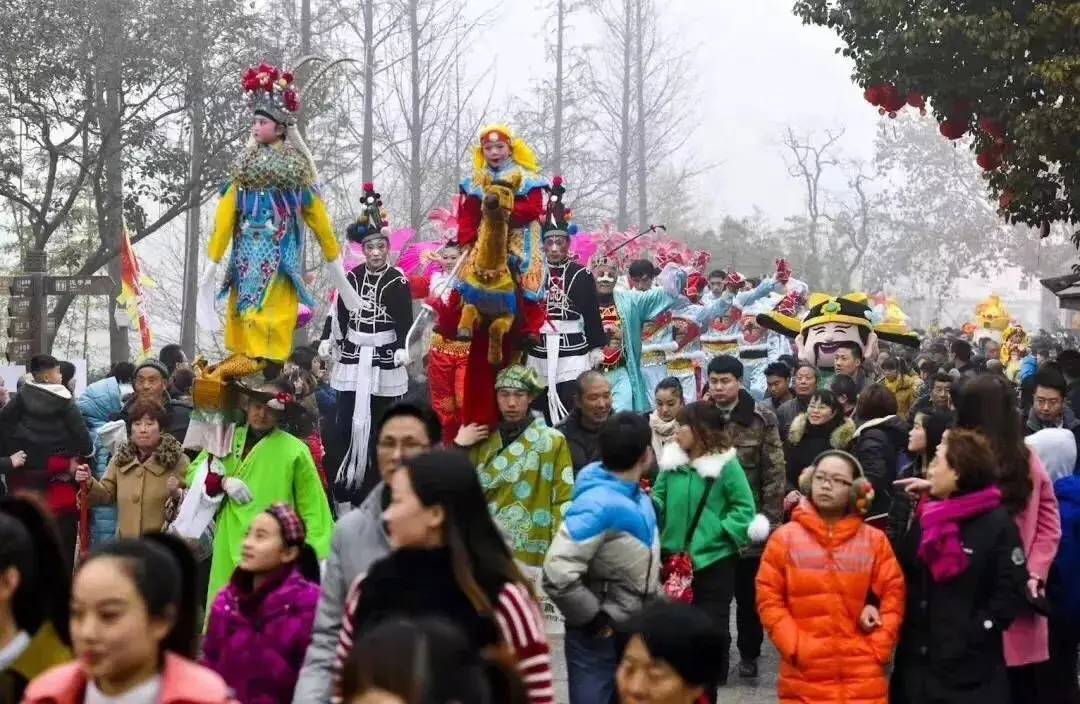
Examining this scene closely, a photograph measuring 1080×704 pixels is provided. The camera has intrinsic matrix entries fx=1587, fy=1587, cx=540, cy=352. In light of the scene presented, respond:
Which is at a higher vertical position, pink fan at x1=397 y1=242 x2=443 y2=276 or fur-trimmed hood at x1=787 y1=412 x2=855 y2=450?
pink fan at x1=397 y1=242 x2=443 y2=276

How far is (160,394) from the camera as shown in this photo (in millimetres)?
9914

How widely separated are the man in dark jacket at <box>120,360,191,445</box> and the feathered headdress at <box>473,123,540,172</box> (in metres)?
2.39

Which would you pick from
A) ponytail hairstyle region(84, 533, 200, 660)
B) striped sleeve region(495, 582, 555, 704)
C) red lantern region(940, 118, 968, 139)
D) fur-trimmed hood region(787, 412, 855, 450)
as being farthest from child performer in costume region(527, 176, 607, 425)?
ponytail hairstyle region(84, 533, 200, 660)

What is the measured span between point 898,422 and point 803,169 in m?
51.2

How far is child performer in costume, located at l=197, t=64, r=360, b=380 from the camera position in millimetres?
8953

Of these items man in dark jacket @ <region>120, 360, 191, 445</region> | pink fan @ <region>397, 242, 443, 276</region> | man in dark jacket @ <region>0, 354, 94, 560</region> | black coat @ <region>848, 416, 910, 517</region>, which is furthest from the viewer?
pink fan @ <region>397, 242, 443, 276</region>

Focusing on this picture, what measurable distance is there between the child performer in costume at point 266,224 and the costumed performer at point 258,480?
1380 mm

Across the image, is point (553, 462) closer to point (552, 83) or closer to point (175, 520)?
point (175, 520)

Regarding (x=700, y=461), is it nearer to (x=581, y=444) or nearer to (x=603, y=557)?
(x=581, y=444)

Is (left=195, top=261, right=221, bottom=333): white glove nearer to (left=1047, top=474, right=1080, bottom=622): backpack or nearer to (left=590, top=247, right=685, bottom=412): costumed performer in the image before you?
(left=590, top=247, right=685, bottom=412): costumed performer

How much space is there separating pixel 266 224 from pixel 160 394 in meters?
1.59

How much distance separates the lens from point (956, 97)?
36.8 feet

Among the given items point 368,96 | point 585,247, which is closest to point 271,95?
point 585,247

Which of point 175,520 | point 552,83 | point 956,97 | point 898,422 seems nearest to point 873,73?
point 956,97
